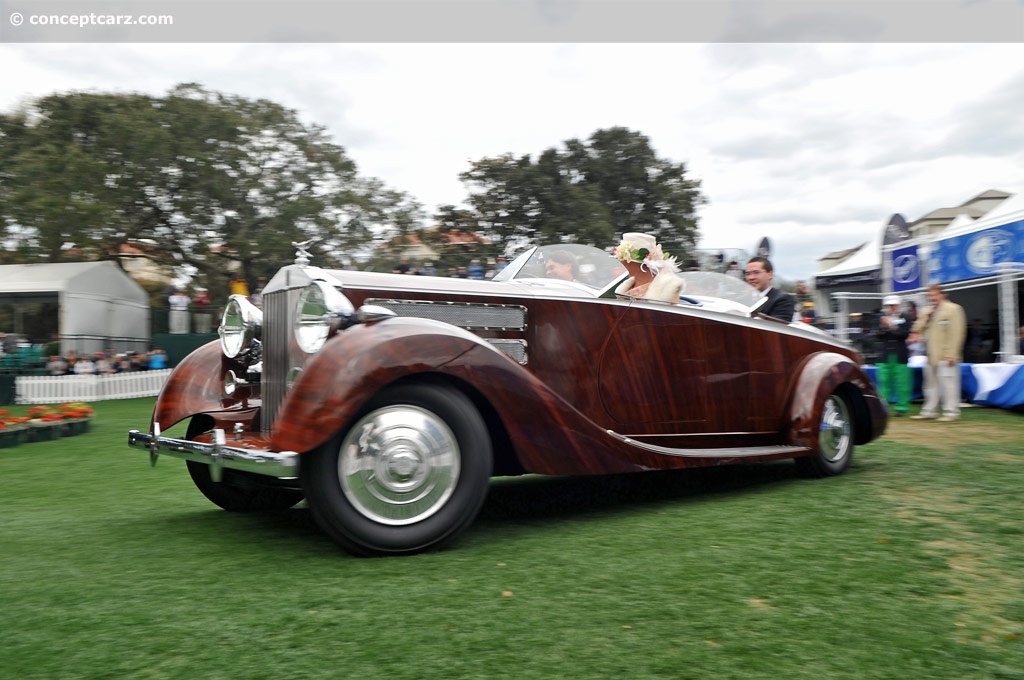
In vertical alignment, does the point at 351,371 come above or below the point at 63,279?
below

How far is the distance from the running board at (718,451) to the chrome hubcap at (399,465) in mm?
985

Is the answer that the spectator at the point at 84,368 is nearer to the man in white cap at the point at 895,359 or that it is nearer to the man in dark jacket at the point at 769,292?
the man in white cap at the point at 895,359

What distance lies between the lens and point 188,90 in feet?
82.8

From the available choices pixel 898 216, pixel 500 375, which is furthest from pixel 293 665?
pixel 898 216

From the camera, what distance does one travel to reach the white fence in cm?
1778

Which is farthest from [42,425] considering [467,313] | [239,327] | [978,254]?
[978,254]

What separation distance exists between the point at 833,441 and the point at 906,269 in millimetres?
10782

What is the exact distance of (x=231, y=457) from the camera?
10.8 feet

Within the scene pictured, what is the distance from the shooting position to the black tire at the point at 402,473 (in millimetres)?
3287

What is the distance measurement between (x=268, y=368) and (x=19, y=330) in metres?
23.0

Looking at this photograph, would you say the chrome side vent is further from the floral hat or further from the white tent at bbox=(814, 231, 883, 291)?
the white tent at bbox=(814, 231, 883, 291)

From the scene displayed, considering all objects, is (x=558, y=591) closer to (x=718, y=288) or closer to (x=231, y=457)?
(x=231, y=457)

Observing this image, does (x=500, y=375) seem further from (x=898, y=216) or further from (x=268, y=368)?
(x=898, y=216)

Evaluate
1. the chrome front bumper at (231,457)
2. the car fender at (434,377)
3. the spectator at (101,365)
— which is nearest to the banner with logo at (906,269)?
the car fender at (434,377)
